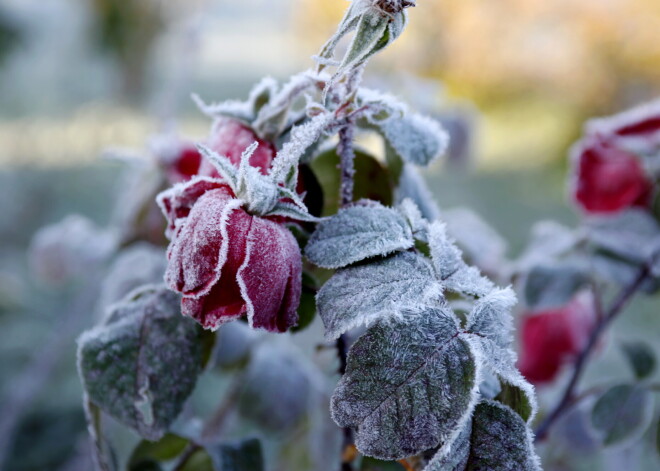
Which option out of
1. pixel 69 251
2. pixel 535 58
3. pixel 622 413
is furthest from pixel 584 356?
pixel 535 58

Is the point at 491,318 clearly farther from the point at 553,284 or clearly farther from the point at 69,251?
the point at 69,251

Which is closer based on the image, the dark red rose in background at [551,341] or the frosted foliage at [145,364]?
the frosted foliage at [145,364]

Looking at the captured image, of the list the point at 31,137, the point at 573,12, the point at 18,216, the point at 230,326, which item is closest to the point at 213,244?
the point at 230,326

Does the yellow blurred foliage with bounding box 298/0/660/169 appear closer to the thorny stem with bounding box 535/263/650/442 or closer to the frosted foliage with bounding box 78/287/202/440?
the thorny stem with bounding box 535/263/650/442

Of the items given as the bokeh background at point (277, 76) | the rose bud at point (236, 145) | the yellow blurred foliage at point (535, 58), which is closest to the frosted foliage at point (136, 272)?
the rose bud at point (236, 145)

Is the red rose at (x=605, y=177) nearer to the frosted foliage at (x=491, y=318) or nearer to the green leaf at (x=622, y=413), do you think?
the green leaf at (x=622, y=413)

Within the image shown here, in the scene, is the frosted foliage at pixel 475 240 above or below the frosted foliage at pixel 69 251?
above

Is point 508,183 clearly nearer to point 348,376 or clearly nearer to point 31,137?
point 31,137
